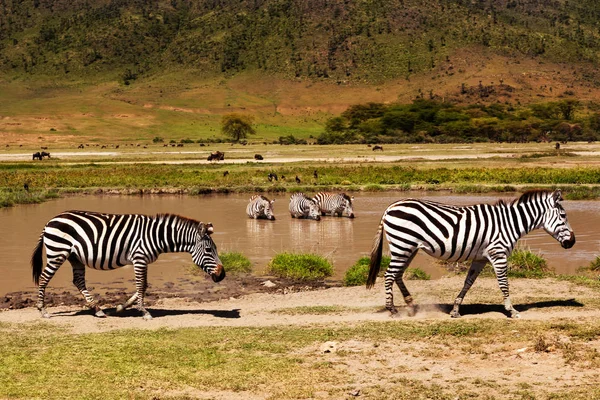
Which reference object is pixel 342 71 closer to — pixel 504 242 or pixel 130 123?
pixel 130 123

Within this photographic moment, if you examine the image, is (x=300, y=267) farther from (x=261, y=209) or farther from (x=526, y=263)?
(x=261, y=209)

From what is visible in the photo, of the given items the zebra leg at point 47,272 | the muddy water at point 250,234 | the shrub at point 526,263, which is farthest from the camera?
the muddy water at point 250,234

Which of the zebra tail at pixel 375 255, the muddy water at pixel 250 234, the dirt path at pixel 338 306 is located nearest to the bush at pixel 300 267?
the muddy water at pixel 250 234

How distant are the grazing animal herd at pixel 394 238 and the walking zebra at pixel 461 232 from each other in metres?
0.02

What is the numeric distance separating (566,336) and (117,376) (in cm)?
550

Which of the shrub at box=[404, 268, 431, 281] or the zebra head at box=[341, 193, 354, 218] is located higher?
the zebra head at box=[341, 193, 354, 218]

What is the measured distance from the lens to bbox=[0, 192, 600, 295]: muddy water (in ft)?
63.2

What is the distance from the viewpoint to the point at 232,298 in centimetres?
1577

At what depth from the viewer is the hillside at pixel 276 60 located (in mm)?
141750

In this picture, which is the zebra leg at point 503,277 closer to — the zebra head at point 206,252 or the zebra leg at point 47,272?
the zebra head at point 206,252

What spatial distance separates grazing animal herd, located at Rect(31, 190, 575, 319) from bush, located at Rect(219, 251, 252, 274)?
4.67m

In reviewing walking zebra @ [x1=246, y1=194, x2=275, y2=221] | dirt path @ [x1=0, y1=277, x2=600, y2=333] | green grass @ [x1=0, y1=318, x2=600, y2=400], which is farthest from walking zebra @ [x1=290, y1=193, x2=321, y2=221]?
green grass @ [x1=0, y1=318, x2=600, y2=400]

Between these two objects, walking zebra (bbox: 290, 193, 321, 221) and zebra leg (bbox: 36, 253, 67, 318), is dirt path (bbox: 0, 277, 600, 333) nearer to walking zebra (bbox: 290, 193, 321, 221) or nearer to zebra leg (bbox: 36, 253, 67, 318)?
zebra leg (bbox: 36, 253, 67, 318)

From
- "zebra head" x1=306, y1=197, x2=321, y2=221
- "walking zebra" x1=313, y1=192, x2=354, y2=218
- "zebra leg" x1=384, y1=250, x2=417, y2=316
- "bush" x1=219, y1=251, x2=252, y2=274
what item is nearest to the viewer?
"zebra leg" x1=384, y1=250, x2=417, y2=316
